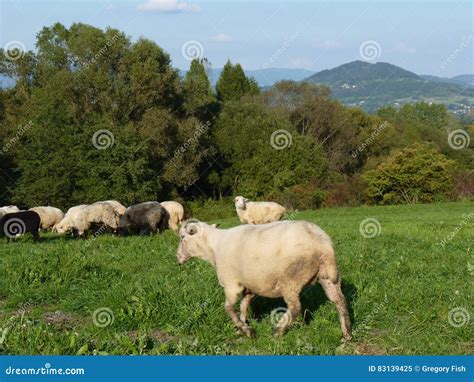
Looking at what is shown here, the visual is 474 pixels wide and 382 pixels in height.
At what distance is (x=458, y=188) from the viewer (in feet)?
163

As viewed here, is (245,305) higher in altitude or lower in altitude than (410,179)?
higher

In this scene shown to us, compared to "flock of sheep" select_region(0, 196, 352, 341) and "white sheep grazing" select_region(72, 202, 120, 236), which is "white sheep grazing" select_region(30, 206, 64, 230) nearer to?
"white sheep grazing" select_region(72, 202, 120, 236)

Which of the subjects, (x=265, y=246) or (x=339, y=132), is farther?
(x=339, y=132)

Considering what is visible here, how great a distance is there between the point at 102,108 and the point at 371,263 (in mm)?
41670

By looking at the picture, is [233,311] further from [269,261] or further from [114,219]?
[114,219]

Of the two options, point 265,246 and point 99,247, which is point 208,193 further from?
point 265,246

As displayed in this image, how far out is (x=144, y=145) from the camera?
47156 mm

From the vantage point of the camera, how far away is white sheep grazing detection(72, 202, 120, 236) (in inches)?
964

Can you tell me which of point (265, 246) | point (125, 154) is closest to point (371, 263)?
point (265, 246)
